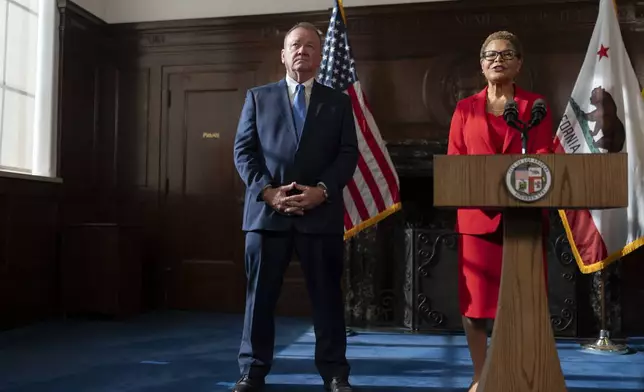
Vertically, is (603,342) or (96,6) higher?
(96,6)

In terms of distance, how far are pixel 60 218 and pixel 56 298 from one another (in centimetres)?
60

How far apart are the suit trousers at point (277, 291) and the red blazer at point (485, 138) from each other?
0.52m

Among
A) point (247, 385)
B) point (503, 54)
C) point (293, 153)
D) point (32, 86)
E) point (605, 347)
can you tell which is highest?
point (32, 86)

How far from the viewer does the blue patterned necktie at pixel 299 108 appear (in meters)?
2.18

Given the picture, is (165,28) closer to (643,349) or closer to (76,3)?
(76,3)

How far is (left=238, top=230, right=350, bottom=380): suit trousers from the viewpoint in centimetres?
212

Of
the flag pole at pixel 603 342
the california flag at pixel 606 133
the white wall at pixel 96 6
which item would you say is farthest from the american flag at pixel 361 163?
the white wall at pixel 96 6

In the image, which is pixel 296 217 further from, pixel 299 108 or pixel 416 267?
pixel 416 267

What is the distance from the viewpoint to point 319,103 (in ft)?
7.16

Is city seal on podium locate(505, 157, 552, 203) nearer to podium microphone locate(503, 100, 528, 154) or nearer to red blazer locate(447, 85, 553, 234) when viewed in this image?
podium microphone locate(503, 100, 528, 154)

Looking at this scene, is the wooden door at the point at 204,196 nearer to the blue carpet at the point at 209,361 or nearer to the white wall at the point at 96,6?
the blue carpet at the point at 209,361

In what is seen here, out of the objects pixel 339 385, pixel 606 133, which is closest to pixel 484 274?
pixel 339 385

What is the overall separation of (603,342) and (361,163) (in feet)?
5.94

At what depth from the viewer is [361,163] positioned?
3.65m
